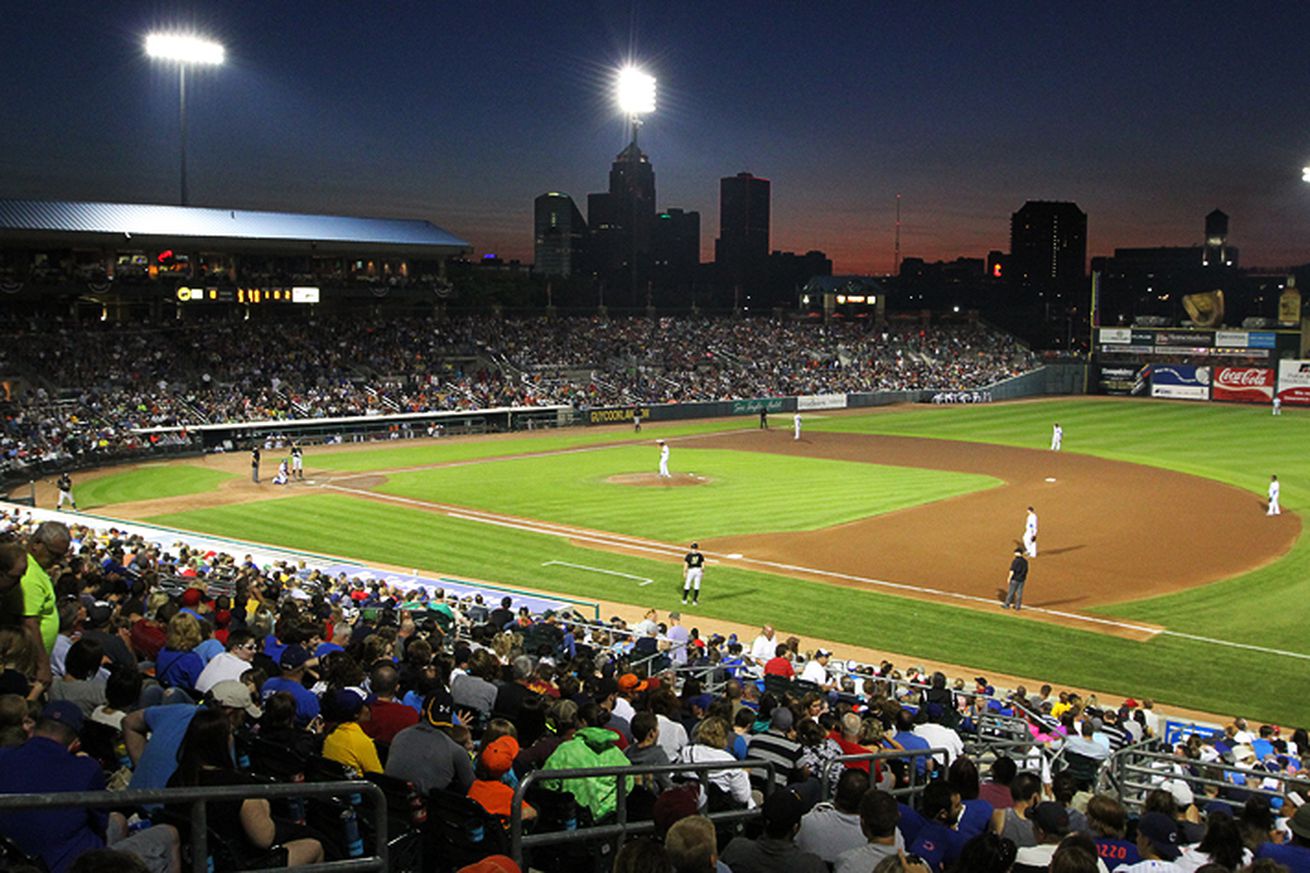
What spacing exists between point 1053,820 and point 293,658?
627 cm

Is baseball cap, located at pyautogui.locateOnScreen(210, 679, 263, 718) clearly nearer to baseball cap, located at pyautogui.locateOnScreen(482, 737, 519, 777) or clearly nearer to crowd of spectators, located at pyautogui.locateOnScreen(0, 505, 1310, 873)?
crowd of spectators, located at pyautogui.locateOnScreen(0, 505, 1310, 873)

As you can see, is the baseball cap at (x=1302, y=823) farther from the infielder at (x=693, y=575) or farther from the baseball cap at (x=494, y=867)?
the infielder at (x=693, y=575)

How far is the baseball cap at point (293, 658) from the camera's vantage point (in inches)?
369

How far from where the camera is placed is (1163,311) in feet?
535

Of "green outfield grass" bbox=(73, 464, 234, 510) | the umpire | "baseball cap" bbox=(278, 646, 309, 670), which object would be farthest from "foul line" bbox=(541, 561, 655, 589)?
"green outfield grass" bbox=(73, 464, 234, 510)

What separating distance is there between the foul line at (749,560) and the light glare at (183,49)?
1039 inches

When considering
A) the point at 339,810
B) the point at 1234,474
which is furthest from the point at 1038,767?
the point at 1234,474

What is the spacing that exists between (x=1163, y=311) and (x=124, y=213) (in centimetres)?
14721

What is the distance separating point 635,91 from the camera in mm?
63625

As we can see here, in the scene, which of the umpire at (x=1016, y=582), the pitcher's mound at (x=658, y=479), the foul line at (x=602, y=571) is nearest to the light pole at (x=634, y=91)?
the pitcher's mound at (x=658, y=479)

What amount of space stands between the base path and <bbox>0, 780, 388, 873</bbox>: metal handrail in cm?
2302

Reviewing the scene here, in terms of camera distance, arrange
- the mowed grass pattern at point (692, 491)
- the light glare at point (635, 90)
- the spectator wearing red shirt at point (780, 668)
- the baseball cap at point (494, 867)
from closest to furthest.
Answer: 1. the baseball cap at point (494, 867)
2. the spectator wearing red shirt at point (780, 668)
3. the mowed grass pattern at point (692, 491)
4. the light glare at point (635, 90)

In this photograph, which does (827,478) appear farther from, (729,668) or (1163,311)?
(1163,311)

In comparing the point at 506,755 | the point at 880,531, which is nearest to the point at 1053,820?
the point at 506,755
